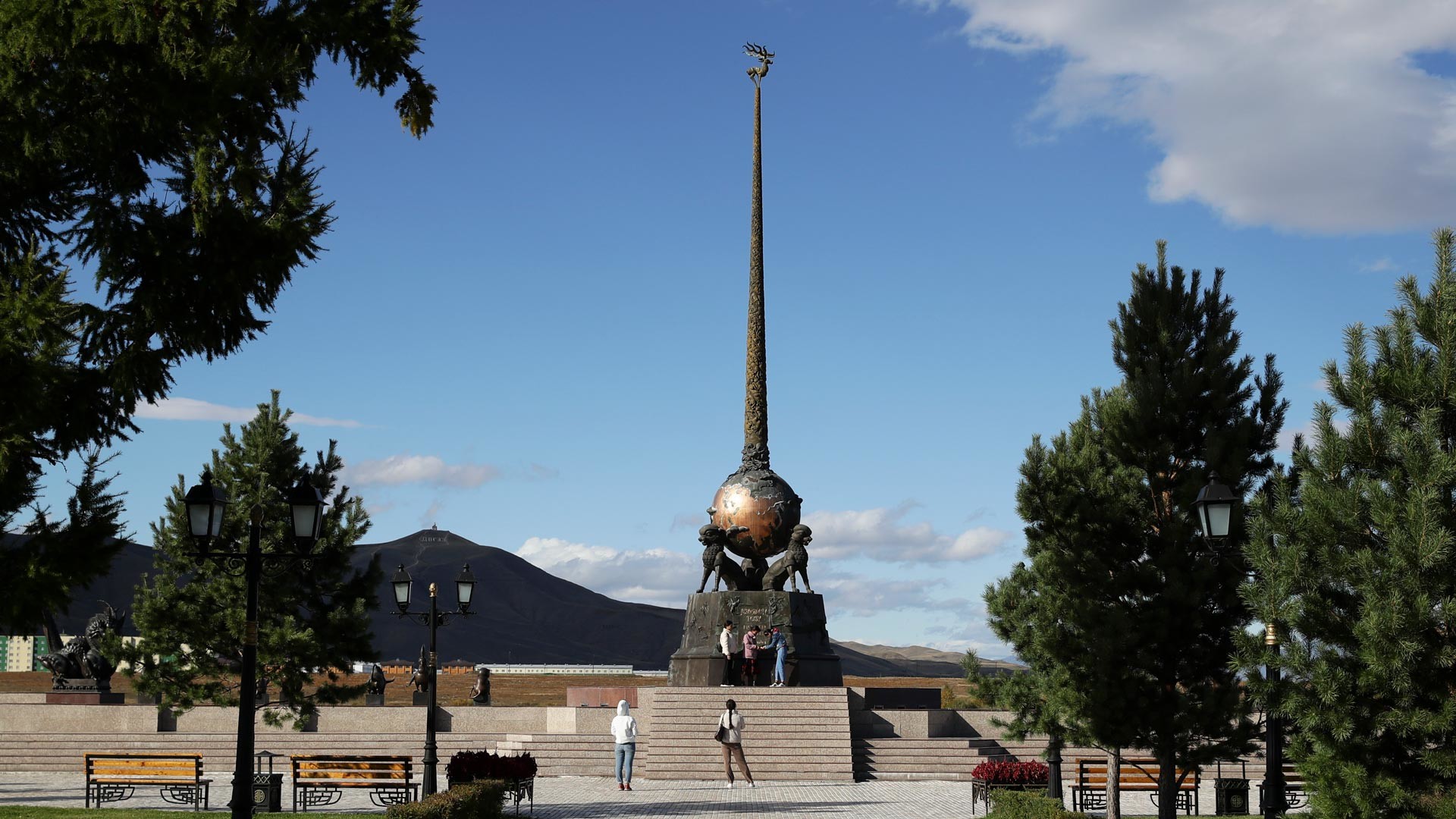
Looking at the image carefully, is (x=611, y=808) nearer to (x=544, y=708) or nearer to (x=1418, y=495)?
(x=544, y=708)

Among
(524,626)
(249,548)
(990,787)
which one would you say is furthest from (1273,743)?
(524,626)

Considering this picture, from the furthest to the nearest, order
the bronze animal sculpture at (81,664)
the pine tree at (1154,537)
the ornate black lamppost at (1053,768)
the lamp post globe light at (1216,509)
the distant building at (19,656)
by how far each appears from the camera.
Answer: the distant building at (19,656), the bronze animal sculpture at (81,664), the ornate black lamppost at (1053,768), the pine tree at (1154,537), the lamp post globe light at (1216,509)

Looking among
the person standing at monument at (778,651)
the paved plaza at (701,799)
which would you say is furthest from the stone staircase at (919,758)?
the person standing at monument at (778,651)

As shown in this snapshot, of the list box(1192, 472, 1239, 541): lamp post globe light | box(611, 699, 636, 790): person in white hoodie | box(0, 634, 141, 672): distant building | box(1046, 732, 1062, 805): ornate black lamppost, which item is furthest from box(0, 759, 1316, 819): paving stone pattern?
box(0, 634, 141, 672): distant building

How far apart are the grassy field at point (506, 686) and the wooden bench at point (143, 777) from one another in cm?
1393

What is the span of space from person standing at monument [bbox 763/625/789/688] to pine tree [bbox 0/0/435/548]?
19.8 meters

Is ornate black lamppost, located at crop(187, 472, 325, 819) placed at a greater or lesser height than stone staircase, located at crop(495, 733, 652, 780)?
greater

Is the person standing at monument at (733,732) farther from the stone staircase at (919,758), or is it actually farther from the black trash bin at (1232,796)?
the black trash bin at (1232,796)

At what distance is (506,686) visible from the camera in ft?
166

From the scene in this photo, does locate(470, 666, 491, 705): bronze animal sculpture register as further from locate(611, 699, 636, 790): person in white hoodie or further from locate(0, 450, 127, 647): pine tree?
locate(0, 450, 127, 647): pine tree

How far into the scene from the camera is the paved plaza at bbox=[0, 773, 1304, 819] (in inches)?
769

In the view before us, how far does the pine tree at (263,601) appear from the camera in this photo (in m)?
26.1

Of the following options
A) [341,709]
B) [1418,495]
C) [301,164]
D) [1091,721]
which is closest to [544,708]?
[341,709]

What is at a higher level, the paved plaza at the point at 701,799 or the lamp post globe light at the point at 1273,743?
the lamp post globe light at the point at 1273,743
